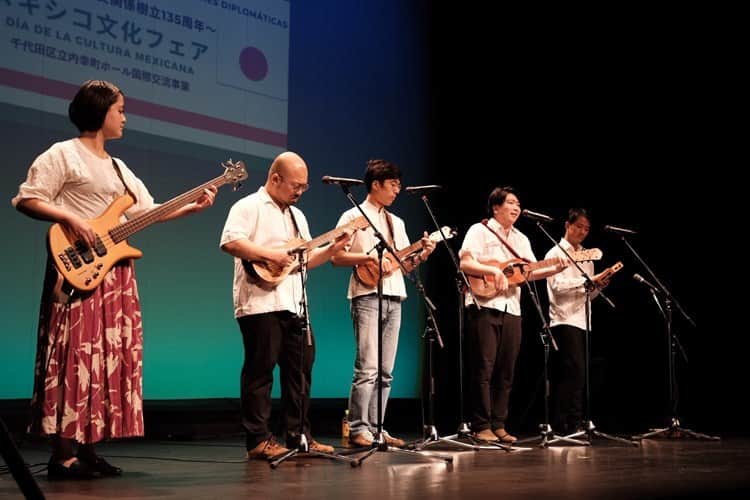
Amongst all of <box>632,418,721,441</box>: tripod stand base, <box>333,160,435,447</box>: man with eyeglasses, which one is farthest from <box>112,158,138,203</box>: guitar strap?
<box>632,418,721,441</box>: tripod stand base

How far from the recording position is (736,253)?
783 centimetres

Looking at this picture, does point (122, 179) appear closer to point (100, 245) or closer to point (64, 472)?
point (100, 245)

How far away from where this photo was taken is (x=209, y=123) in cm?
682

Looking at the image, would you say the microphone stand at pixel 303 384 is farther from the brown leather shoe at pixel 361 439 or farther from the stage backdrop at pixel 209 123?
the stage backdrop at pixel 209 123

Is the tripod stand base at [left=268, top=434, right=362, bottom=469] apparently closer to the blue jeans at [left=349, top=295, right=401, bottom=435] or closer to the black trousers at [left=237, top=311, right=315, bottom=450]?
the black trousers at [left=237, top=311, right=315, bottom=450]

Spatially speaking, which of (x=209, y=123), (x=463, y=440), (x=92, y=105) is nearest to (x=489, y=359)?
(x=463, y=440)

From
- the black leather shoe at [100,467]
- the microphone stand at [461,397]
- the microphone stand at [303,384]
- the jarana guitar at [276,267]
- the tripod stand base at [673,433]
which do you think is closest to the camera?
the black leather shoe at [100,467]

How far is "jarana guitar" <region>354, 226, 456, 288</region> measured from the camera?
5.49 metres

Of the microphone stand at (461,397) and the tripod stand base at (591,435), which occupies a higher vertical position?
the microphone stand at (461,397)

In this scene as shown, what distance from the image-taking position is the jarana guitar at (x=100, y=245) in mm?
3590

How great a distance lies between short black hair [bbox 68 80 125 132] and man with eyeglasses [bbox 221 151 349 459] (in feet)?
3.18

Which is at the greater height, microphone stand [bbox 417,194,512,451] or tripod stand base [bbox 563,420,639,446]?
microphone stand [bbox 417,194,512,451]

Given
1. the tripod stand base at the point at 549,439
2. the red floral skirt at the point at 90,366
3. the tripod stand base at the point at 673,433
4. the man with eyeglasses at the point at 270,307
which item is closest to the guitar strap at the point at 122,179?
the red floral skirt at the point at 90,366

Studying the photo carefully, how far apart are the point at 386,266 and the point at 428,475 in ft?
5.44
